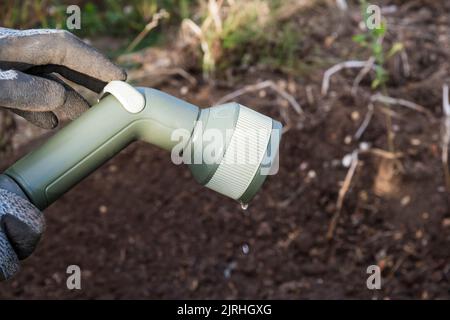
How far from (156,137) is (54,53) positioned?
1.08 ft

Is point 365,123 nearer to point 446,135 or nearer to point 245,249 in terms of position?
point 446,135

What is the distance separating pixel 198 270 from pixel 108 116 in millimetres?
966

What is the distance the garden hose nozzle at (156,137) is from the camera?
1574mm

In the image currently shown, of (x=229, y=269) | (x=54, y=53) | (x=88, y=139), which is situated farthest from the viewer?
(x=229, y=269)

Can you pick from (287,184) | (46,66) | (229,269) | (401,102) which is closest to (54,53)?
(46,66)

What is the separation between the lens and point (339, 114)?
274 centimetres

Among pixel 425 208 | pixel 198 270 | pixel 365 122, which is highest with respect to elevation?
pixel 365 122

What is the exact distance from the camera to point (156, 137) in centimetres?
162

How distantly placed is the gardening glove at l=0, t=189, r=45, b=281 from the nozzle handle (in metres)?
0.06

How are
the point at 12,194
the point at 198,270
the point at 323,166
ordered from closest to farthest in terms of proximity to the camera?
the point at 12,194
the point at 198,270
the point at 323,166

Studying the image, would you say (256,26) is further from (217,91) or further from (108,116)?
(108,116)

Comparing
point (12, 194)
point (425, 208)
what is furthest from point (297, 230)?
point (12, 194)

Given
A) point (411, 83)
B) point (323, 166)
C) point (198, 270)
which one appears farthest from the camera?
point (411, 83)

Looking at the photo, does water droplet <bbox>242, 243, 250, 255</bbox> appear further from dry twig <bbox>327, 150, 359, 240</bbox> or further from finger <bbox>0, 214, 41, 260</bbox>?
finger <bbox>0, 214, 41, 260</bbox>
